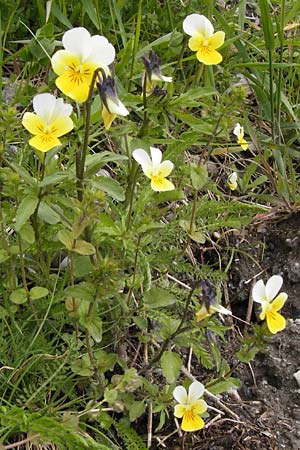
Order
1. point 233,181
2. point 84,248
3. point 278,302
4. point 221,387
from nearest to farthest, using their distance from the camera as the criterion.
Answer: point 84,248
point 278,302
point 221,387
point 233,181

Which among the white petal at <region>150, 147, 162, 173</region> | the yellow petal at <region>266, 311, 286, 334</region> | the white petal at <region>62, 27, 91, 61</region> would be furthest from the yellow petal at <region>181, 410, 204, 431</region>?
the white petal at <region>62, 27, 91, 61</region>

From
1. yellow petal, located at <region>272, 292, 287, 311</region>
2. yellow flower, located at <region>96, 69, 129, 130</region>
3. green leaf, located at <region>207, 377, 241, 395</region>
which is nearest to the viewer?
yellow flower, located at <region>96, 69, 129, 130</region>

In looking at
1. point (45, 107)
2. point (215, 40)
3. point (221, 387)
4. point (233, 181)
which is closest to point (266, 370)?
point (221, 387)

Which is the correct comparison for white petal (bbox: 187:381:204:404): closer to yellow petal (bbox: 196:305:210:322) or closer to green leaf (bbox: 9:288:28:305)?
yellow petal (bbox: 196:305:210:322)

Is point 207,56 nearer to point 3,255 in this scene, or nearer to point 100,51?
point 100,51

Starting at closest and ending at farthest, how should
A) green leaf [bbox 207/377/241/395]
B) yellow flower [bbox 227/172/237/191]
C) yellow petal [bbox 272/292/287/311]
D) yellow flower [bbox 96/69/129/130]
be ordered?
1. yellow flower [bbox 96/69/129/130]
2. yellow petal [bbox 272/292/287/311]
3. green leaf [bbox 207/377/241/395]
4. yellow flower [bbox 227/172/237/191]

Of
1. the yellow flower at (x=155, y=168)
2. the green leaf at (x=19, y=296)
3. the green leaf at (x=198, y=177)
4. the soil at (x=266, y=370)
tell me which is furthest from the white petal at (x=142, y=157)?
the soil at (x=266, y=370)
